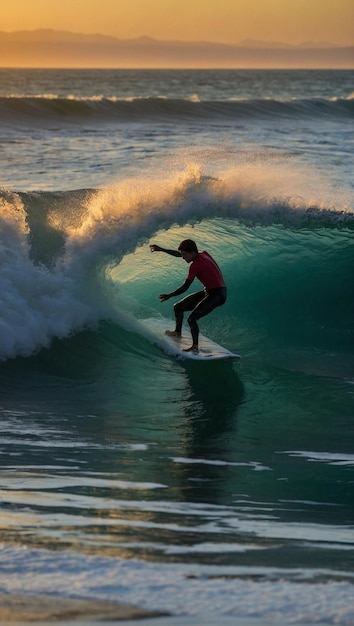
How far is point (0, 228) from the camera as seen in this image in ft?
33.5

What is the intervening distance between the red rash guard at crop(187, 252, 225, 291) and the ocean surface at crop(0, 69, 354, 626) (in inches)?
29.8

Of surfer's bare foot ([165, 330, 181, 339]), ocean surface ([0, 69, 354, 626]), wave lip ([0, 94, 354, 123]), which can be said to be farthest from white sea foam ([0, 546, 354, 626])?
wave lip ([0, 94, 354, 123])

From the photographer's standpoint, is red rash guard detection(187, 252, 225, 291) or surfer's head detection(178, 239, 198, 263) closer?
surfer's head detection(178, 239, 198, 263)

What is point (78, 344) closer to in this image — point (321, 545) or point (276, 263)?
point (276, 263)

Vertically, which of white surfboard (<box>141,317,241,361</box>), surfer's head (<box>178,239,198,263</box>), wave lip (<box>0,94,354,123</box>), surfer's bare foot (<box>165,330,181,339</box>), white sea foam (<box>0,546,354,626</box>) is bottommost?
white surfboard (<box>141,317,241,361</box>)

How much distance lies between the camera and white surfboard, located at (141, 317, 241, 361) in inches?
355

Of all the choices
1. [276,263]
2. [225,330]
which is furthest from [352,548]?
[276,263]

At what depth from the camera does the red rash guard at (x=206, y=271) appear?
9008 mm

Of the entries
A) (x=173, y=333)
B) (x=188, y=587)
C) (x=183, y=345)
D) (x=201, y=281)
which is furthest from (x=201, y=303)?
(x=188, y=587)

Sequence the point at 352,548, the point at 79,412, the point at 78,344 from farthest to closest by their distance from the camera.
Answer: the point at 78,344, the point at 79,412, the point at 352,548

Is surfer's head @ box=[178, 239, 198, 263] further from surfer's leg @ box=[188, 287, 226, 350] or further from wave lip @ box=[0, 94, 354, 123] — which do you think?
wave lip @ box=[0, 94, 354, 123]

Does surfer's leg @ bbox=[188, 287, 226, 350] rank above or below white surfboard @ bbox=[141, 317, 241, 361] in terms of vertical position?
above

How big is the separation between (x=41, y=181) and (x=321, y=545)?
1736 centimetres

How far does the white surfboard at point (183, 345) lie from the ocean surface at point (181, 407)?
3.7 inches
